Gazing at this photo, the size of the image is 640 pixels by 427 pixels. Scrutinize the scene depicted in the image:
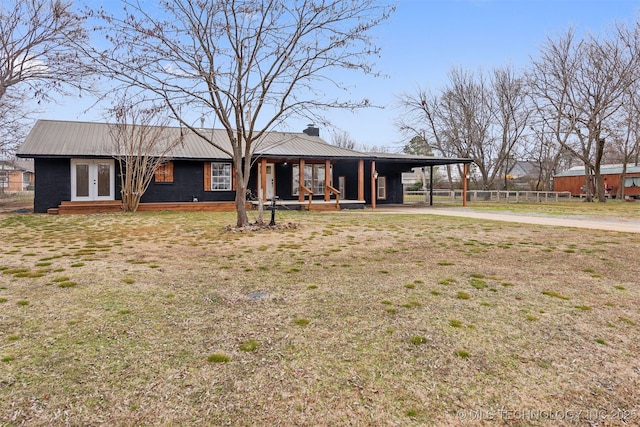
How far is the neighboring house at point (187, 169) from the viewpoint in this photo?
560 inches

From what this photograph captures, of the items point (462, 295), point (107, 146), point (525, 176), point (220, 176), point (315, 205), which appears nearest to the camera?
point (462, 295)

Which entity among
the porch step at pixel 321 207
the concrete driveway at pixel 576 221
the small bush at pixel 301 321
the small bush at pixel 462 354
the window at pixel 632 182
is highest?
the window at pixel 632 182

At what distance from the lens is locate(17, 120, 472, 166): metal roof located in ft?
46.0

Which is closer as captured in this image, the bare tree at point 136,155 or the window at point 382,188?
the bare tree at point 136,155

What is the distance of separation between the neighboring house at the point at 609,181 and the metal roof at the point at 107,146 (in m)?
23.1

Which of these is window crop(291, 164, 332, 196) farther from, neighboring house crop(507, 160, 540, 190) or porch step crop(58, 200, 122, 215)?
neighboring house crop(507, 160, 540, 190)

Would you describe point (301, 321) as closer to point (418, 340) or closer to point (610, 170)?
point (418, 340)

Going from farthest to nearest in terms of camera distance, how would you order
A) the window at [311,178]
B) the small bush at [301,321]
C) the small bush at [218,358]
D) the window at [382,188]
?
the window at [382,188] < the window at [311,178] < the small bush at [301,321] < the small bush at [218,358]

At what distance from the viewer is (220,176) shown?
54.7 feet

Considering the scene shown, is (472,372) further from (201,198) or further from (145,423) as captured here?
(201,198)

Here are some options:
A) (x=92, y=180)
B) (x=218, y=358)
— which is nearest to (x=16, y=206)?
(x=92, y=180)

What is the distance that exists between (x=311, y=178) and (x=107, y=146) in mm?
8942

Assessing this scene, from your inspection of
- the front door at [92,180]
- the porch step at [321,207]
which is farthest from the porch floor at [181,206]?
the front door at [92,180]

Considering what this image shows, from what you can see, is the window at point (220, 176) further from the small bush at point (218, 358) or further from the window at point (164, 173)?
the small bush at point (218, 358)
